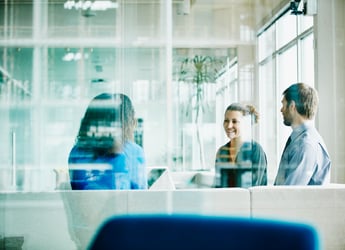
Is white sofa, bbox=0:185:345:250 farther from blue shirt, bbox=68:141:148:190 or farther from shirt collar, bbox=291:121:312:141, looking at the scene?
shirt collar, bbox=291:121:312:141

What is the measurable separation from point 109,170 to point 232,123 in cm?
118

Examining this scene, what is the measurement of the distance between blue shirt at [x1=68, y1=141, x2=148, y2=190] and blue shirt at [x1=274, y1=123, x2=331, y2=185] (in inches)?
42.6

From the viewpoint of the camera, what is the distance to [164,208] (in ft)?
13.2

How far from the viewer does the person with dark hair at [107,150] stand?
14.1 ft

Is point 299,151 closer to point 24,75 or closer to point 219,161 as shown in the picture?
point 219,161

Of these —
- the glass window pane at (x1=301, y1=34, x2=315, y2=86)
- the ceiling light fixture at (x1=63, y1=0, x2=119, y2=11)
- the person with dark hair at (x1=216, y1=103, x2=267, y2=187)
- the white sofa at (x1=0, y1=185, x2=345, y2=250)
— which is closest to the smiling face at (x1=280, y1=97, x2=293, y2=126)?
the person with dark hair at (x1=216, y1=103, x2=267, y2=187)

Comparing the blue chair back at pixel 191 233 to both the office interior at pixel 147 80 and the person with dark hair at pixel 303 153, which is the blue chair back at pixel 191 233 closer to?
the person with dark hair at pixel 303 153

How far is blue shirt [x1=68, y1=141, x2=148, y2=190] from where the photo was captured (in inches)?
168

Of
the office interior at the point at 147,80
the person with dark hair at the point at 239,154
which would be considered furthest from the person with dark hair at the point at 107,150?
the person with dark hair at the point at 239,154

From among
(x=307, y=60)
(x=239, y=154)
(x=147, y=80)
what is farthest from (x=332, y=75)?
(x=147, y=80)

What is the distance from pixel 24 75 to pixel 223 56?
6.07 ft

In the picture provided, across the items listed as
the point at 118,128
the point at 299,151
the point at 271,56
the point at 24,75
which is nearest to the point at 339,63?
the point at 271,56

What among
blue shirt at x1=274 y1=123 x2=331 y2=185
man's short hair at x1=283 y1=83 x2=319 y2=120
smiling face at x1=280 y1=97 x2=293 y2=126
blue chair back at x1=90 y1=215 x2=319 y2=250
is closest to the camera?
blue chair back at x1=90 y1=215 x2=319 y2=250

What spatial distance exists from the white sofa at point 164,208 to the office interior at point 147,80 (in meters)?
0.49
